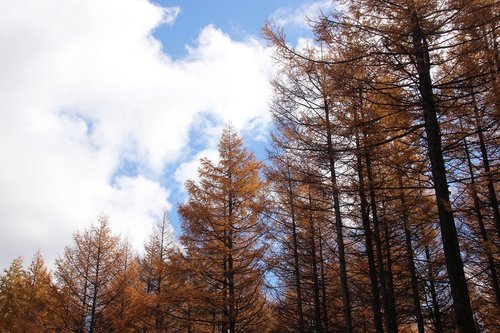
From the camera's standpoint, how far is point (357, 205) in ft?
34.8

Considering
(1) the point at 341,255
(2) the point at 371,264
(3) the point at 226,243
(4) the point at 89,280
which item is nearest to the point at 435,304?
(2) the point at 371,264

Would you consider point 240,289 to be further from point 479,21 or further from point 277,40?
point 479,21

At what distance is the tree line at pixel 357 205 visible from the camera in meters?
6.64

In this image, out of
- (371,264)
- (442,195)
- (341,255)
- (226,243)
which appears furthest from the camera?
(226,243)

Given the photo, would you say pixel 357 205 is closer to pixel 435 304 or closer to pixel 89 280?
pixel 435 304

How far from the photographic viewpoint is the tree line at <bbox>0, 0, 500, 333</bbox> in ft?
21.8

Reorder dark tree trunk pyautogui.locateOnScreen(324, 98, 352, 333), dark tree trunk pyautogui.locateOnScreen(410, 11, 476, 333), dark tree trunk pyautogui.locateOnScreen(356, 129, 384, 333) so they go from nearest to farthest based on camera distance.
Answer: dark tree trunk pyautogui.locateOnScreen(410, 11, 476, 333), dark tree trunk pyautogui.locateOnScreen(356, 129, 384, 333), dark tree trunk pyautogui.locateOnScreen(324, 98, 352, 333)

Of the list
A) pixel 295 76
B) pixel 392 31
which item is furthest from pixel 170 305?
pixel 392 31

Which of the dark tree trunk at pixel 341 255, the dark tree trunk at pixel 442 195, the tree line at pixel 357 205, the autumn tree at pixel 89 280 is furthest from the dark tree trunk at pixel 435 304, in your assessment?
the autumn tree at pixel 89 280

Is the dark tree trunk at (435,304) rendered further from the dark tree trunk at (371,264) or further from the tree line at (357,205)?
the dark tree trunk at (371,264)

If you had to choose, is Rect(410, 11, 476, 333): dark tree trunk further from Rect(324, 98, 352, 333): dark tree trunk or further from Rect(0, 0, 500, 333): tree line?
Rect(324, 98, 352, 333): dark tree trunk

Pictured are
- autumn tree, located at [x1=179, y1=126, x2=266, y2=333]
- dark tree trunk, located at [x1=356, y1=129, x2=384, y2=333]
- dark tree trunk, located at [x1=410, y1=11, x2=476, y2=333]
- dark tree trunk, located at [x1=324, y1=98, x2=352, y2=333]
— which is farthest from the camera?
autumn tree, located at [x1=179, y1=126, x2=266, y2=333]

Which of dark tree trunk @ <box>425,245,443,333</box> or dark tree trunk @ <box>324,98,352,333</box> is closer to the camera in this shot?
dark tree trunk @ <box>324,98,352,333</box>

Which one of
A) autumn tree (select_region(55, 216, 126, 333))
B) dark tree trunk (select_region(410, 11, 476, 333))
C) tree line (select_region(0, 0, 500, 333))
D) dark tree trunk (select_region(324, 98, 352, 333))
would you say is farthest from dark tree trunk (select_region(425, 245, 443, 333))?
autumn tree (select_region(55, 216, 126, 333))
